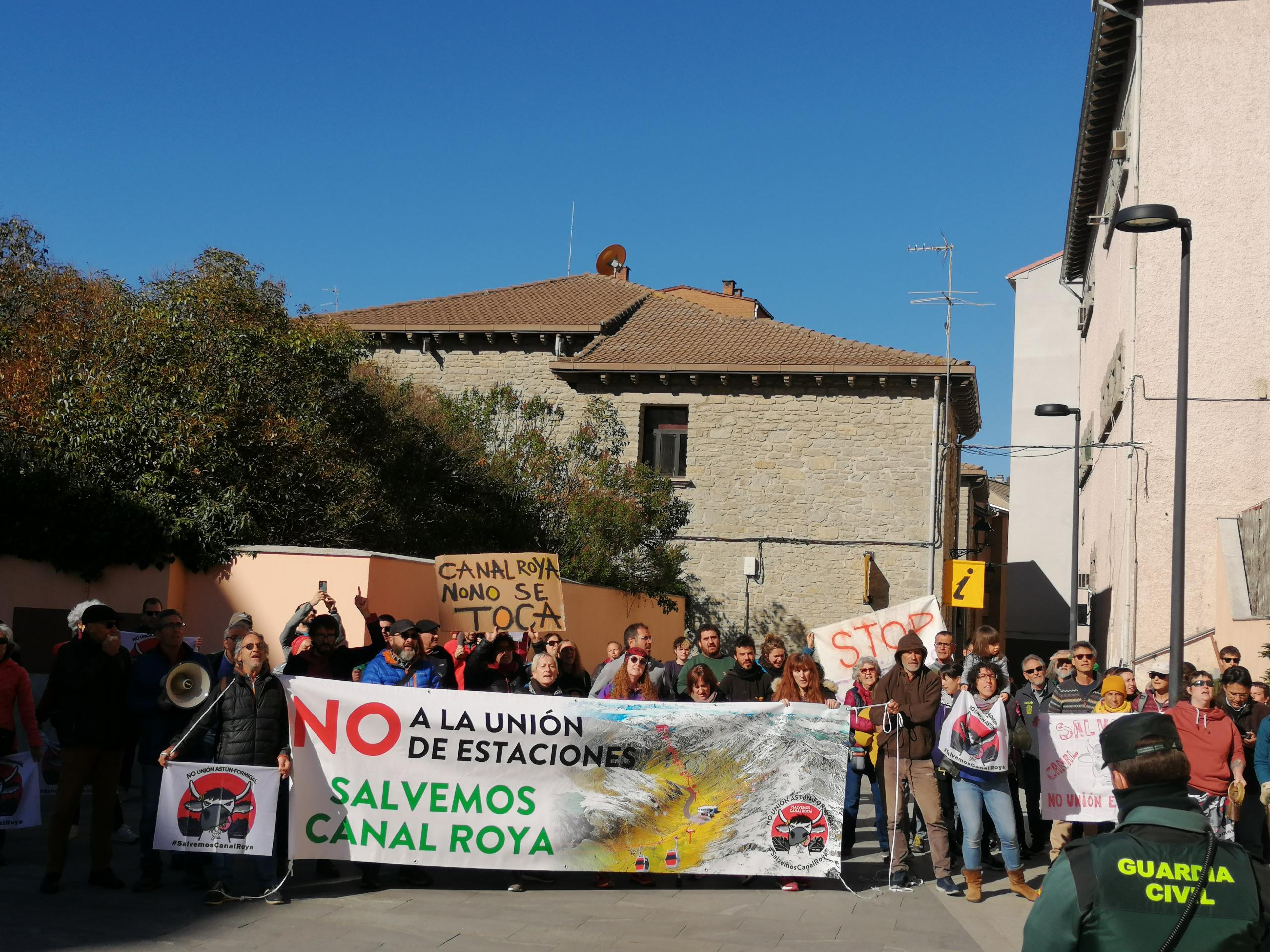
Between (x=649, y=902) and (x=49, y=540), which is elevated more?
(x=49, y=540)

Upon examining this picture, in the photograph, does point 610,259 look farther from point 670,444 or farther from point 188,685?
point 188,685

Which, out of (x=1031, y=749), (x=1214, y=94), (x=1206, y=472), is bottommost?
(x=1031, y=749)

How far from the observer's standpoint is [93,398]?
16594mm

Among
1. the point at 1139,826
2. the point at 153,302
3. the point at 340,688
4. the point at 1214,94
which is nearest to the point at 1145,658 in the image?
the point at 1214,94

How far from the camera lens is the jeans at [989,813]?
8906 millimetres

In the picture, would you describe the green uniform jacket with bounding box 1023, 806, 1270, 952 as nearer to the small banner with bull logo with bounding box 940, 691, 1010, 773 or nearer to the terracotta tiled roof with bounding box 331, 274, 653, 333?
the small banner with bull logo with bounding box 940, 691, 1010, 773

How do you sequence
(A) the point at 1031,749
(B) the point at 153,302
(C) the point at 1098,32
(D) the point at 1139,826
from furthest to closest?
(C) the point at 1098,32 → (B) the point at 153,302 → (A) the point at 1031,749 → (D) the point at 1139,826

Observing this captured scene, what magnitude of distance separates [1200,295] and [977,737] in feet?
45.1

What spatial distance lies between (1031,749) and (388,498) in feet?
49.2

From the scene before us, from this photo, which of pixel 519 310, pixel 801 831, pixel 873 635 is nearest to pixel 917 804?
pixel 801 831

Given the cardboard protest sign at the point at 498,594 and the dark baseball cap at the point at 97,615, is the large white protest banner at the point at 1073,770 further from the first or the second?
the dark baseball cap at the point at 97,615

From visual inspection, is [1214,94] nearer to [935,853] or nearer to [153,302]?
[935,853]

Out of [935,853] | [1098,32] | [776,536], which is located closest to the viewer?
[935,853]

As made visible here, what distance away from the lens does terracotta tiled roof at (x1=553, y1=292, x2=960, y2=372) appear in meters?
29.0
